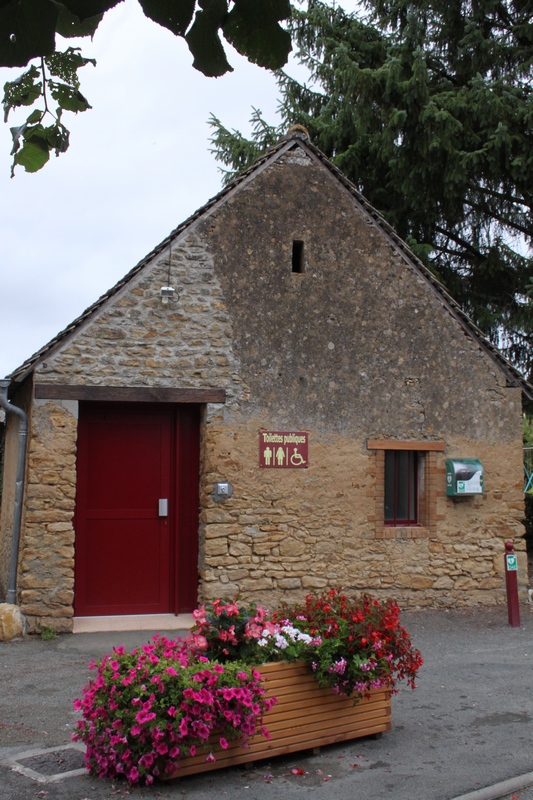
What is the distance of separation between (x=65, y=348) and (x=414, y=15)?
9353 mm

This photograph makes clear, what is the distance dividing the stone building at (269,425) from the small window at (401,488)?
1.0 inches

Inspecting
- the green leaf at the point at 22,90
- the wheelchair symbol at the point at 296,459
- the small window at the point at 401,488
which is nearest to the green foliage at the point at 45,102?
the green leaf at the point at 22,90

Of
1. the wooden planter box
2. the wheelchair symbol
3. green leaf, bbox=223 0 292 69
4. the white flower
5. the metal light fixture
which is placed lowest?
the wooden planter box

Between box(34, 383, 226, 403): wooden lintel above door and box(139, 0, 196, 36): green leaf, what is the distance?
729 cm

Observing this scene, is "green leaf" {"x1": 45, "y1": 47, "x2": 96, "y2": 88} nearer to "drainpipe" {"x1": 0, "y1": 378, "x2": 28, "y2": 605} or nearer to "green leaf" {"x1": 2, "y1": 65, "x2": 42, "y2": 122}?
"green leaf" {"x1": 2, "y1": 65, "x2": 42, "y2": 122}

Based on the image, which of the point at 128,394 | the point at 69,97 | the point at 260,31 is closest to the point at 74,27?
the point at 69,97

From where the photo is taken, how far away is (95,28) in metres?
2.73

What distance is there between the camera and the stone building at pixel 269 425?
955 cm

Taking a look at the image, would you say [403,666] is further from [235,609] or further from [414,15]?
[414,15]

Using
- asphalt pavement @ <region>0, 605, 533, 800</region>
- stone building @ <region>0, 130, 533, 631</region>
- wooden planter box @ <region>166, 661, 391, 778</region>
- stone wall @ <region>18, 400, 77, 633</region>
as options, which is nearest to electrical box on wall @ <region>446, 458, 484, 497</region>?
stone building @ <region>0, 130, 533, 631</region>

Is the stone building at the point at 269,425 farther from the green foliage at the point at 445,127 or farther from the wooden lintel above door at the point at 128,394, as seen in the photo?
the green foliage at the point at 445,127

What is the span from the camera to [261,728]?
512 cm

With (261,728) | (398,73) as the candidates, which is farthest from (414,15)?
(261,728)

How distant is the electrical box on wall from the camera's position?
1070 cm
